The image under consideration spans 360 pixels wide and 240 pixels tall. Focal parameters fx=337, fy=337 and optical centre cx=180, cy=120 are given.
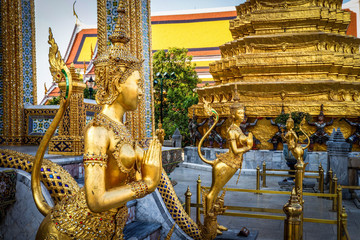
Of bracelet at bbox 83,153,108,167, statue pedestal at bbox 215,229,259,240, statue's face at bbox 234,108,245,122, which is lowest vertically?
statue pedestal at bbox 215,229,259,240

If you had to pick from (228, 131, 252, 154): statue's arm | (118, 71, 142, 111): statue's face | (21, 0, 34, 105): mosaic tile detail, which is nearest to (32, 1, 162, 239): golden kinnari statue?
(118, 71, 142, 111): statue's face

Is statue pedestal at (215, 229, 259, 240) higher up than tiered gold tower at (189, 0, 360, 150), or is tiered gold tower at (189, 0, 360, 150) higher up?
tiered gold tower at (189, 0, 360, 150)

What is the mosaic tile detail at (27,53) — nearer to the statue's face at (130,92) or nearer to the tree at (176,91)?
the statue's face at (130,92)

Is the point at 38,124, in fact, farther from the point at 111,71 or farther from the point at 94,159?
the point at 94,159

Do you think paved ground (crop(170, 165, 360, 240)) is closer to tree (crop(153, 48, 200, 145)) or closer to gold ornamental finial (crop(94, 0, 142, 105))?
gold ornamental finial (crop(94, 0, 142, 105))

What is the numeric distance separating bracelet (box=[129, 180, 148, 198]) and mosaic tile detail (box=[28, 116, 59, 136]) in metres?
5.32

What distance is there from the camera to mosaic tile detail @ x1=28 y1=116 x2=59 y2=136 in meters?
6.91

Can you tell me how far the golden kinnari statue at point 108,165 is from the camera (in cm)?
208

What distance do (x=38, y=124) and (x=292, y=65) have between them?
35.8 feet

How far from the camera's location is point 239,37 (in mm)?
16859

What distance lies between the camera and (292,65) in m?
14.3

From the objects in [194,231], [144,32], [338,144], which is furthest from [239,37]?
[194,231]

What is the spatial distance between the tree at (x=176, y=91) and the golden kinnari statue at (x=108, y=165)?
18142mm

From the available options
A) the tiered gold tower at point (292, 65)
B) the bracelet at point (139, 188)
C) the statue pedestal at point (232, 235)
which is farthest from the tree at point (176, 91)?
the bracelet at point (139, 188)
